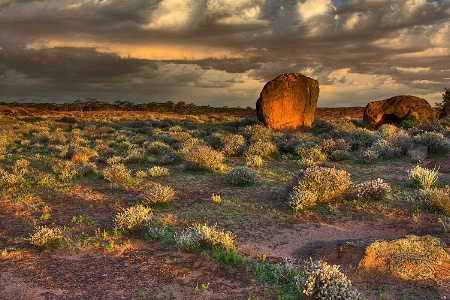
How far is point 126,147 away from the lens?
2238 cm

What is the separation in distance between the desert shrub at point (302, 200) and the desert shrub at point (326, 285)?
3774mm

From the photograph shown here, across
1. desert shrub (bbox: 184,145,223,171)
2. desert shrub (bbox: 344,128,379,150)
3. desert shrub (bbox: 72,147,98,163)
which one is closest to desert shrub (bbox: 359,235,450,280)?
desert shrub (bbox: 184,145,223,171)

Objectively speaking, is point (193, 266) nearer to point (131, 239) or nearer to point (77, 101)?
point (131, 239)

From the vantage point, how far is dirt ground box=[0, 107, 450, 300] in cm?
595

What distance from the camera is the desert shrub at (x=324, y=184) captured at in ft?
33.2

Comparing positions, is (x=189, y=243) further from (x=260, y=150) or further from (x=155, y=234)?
(x=260, y=150)

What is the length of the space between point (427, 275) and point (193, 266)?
3.59 metres

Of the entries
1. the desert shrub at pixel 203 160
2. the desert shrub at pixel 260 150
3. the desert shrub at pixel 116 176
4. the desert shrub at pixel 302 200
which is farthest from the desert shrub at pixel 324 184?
the desert shrub at pixel 260 150

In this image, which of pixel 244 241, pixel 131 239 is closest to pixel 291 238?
pixel 244 241

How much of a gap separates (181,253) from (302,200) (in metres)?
3.50

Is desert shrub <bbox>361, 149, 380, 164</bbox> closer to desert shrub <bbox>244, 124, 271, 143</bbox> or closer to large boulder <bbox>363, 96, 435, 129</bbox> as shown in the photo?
desert shrub <bbox>244, 124, 271, 143</bbox>

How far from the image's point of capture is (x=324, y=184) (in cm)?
1021

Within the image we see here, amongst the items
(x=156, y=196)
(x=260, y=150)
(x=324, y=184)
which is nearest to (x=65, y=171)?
(x=156, y=196)

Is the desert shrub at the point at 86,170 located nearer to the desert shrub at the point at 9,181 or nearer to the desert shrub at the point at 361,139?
the desert shrub at the point at 9,181
